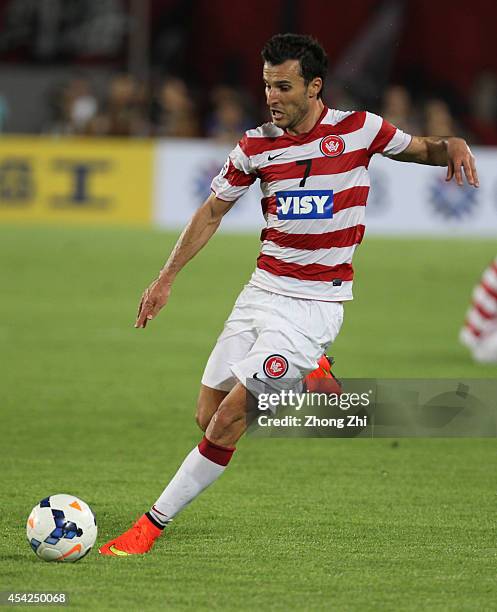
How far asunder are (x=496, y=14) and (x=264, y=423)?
2283 centimetres

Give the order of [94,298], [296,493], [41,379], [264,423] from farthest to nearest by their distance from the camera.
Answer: [94,298] → [41,379] → [296,493] → [264,423]

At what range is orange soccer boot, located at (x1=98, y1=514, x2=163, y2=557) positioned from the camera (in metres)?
5.89

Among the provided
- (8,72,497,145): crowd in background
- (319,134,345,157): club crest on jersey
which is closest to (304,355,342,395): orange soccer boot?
(319,134,345,157): club crest on jersey

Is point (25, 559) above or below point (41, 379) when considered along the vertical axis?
above

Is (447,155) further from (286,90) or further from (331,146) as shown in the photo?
(286,90)

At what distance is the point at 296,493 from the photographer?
7316mm

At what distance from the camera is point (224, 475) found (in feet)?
25.5

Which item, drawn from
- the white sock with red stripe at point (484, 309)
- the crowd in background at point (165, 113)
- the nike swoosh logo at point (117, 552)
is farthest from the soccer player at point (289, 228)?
the crowd in background at point (165, 113)

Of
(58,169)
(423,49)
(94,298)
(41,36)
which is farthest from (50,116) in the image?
(94,298)

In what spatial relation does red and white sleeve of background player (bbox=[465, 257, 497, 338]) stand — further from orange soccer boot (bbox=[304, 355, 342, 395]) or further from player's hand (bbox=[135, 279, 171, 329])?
player's hand (bbox=[135, 279, 171, 329])

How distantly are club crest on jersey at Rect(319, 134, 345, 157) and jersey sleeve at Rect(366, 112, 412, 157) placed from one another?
136 millimetres

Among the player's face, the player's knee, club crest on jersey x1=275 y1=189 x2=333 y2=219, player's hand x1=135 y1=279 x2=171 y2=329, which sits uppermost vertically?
the player's face

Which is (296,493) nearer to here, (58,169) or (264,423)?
(264,423)

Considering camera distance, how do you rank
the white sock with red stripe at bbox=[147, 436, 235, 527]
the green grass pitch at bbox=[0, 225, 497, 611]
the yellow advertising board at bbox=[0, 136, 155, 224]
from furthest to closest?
the yellow advertising board at bbox=[0, 136, 155, 224] < the white sock with red stripe at bbox=[147, 436, 235, 527] < the green grass pitch at bbox=[0, 225, 497, 611]
